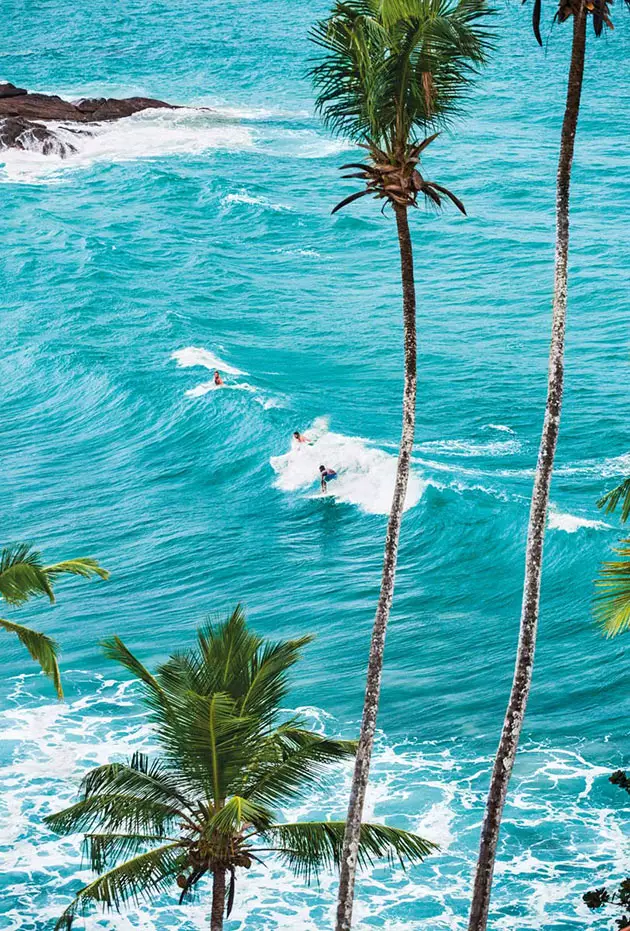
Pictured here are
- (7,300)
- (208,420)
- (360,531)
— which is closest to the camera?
(360,531)

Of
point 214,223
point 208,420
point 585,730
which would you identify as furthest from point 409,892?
point 214,223

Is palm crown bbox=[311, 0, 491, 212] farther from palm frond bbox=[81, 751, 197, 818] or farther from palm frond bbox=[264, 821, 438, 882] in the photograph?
palm frond bbox=[264, 821, 438, 882]

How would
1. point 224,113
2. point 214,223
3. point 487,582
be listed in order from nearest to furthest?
1. point 487,582
2. point 214,223
3. point 224,113

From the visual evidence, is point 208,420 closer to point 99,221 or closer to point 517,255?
point 517,255

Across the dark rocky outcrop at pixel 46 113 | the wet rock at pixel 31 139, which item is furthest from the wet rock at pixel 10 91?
the wet rock at pixel 31 139

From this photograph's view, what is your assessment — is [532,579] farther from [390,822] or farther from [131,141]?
[131,141]

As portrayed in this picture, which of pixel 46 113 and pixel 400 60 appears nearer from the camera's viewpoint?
pixel 400 60

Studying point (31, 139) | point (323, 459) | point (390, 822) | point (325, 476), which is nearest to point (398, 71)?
point (390, 822)

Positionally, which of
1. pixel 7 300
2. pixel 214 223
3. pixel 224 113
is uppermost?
pixel 224 113

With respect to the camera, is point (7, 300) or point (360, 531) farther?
point (7, 300)
